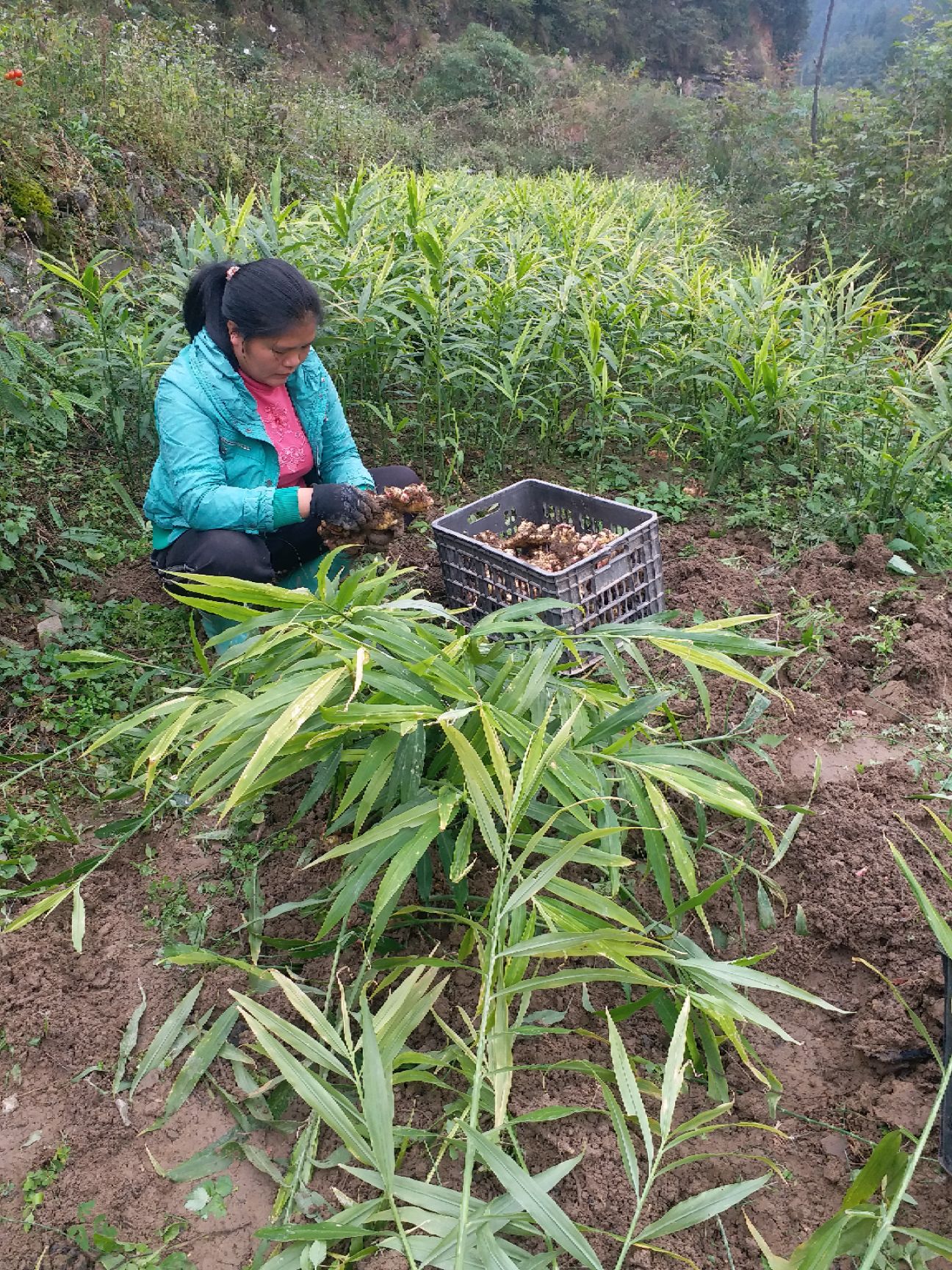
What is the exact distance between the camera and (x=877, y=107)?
6875 mm

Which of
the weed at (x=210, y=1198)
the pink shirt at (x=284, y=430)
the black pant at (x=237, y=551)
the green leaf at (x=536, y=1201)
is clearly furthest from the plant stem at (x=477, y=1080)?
the pink shirt at (x=284, y=430)

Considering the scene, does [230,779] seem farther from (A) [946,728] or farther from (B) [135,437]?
(B) [135,437]

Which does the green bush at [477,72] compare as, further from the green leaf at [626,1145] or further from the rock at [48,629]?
the green leaf at [626,1145]

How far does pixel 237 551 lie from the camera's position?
7.59 ft

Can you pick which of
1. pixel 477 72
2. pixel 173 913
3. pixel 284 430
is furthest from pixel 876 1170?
pixel 477 72

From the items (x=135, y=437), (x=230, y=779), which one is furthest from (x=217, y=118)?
(x=230, y=779)

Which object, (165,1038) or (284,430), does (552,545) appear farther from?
(165,1038)

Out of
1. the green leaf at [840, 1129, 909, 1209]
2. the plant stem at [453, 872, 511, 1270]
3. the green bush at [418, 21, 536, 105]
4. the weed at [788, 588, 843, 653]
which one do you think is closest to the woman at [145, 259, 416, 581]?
the weed at [788, 588, 843, 653]

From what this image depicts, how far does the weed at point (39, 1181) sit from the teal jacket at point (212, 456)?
4.67 feet

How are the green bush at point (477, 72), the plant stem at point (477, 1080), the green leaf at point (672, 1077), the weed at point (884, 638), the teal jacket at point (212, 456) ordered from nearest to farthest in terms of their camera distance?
the plant stem at point (477, 1080)
the green leaf at point (672, 1077)
the teal jacket at point (212, 456)
the weed at point (884, 638)
the green bush at point (477, 72)

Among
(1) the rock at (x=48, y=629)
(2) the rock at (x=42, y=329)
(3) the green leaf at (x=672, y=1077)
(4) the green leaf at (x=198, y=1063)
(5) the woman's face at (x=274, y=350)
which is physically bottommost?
(1) the rock at (x=48, y=629)

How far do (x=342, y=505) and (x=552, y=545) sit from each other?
60 centimetres

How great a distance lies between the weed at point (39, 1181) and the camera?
1.28 meters

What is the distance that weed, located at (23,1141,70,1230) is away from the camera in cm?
128
